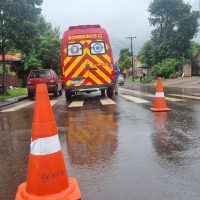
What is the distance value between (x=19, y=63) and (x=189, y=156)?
38813mm

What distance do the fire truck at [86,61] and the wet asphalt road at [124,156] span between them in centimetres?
725

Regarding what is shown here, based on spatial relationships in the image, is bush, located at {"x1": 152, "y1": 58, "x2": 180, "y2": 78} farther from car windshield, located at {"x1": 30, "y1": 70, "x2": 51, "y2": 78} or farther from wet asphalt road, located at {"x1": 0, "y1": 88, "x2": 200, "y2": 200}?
wet asphalt road, located at {"x1": 0, "y1": 88, "x2": 200, "y2": 200}

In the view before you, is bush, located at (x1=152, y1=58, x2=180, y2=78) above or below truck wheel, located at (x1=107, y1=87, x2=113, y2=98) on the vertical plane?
above

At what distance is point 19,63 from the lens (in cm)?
4256

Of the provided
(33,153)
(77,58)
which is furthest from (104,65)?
(33,153)

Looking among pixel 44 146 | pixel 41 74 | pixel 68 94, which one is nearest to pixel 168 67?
pixel 41 74

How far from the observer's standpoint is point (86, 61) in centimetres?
1670

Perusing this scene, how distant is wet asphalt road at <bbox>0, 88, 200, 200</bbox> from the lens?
13.3 feet

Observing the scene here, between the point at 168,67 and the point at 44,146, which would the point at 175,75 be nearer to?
the point at 168,67

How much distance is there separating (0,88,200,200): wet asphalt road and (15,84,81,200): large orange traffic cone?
0.74 feet

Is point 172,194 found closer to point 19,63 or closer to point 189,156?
point 189,156

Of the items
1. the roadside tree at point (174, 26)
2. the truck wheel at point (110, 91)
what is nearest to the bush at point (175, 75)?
the roadside tree at point (174, 26)

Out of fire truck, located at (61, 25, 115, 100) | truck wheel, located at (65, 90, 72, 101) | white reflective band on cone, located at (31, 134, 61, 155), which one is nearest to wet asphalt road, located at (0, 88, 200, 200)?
white reflective band on cone, located at (31, 134, 61, 155)

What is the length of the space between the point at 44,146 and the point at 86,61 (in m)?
13.0
